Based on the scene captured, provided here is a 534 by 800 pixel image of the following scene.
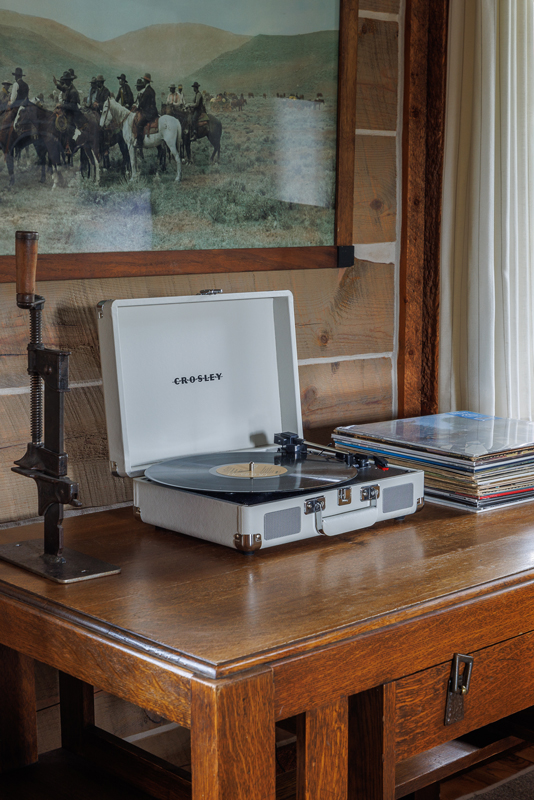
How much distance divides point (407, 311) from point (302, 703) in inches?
48.0

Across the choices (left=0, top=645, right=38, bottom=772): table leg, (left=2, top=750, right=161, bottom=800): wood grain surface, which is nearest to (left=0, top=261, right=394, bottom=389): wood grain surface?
(left=0, top=645, right=38, bottom=772): table leg

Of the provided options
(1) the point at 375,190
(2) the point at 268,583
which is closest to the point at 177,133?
(1) the point at 375,190

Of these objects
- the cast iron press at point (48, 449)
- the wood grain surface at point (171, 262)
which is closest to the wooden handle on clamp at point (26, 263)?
the cast iron press at point (48, 449)

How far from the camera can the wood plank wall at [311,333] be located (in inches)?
58.0

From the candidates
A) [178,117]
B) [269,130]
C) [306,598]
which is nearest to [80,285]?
[178,117]

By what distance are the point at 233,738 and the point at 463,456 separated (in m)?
0.76

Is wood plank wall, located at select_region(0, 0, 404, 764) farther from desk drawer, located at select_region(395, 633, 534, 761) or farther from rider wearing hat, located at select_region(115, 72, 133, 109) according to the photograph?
desk drawer, located at select_region(395, 633, 534, 761)

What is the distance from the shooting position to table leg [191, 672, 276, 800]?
Result: 0.85m

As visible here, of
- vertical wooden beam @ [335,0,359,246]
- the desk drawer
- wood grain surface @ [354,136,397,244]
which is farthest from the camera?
wood grain surface @ [354,136,397,244]

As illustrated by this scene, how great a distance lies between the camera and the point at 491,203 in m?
1.88

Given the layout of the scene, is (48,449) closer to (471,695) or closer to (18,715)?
(18,715)

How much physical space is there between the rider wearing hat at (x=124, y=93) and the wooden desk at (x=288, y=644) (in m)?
0.72

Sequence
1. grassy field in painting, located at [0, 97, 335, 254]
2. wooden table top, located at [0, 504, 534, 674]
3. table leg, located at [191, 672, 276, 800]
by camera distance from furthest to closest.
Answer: grassy field in painting, located at [0, 97, 335, 254] < wooden table top, located at [0, 504, 534, 674] < table leg, located at [191, 672, 276, 800]

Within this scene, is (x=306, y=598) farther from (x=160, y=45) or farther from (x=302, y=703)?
(x=160, y=45)
